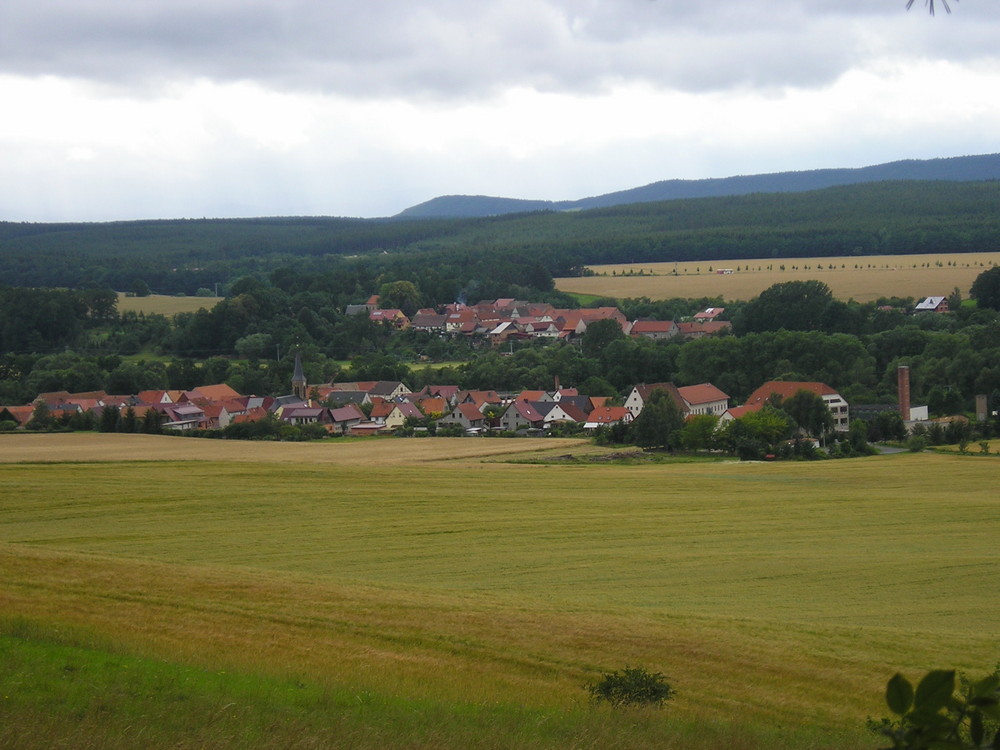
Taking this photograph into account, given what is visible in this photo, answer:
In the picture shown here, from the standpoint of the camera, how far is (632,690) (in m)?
12.1

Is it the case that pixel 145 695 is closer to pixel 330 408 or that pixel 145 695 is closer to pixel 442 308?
pixel 330 408

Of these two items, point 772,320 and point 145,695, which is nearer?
point 145,695

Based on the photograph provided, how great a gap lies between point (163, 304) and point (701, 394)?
7819cm

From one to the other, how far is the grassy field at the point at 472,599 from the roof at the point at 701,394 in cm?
2261

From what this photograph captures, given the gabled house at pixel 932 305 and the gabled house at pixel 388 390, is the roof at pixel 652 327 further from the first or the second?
the gabled house at pixel 388 390

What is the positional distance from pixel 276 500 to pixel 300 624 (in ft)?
53.1

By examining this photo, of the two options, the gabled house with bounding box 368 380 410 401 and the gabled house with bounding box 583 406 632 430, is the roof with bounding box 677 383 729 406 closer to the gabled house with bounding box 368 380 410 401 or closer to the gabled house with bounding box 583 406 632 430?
the gabled house with bounding box 583 406 632 430

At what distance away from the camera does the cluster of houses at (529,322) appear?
98062 millimetres

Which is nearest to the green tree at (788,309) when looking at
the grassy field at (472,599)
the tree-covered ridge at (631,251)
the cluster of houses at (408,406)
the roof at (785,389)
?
the cluster of houses at (408,406)

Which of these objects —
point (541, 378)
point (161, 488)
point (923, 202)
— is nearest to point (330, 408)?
point (541, 378)

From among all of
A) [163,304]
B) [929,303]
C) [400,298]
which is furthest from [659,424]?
[163,304]

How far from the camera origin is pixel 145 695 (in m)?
10.7

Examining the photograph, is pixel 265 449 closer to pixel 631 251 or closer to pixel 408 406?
pixel 408 406

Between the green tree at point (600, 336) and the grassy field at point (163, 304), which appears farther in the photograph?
the grassy field at point (163, 304)
